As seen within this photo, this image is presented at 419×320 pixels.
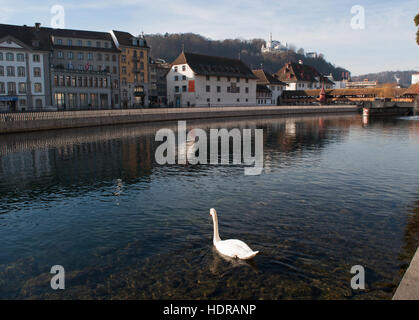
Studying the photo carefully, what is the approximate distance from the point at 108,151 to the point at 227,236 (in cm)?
2108

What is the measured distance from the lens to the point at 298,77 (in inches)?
5487

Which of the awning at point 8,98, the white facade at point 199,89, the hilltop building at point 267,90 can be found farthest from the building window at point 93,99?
the hilltop building at point 267,90

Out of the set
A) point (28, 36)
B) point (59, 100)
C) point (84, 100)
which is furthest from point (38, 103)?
point (28, 36)

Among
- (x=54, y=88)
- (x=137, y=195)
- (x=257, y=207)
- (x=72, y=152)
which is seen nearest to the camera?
(x=257, y=207)

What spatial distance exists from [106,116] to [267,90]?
70.5 metres

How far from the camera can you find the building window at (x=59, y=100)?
74375 millimetres

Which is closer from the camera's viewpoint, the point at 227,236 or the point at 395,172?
the point at 227,236

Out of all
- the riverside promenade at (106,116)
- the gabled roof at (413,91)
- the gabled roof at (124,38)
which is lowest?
the riverside promenade at (106,116)

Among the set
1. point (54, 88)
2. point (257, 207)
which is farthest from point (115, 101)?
point (257, 207)

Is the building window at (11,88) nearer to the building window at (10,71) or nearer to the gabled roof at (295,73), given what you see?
the building window at (10,71)

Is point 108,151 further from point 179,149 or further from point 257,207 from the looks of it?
point 257,207

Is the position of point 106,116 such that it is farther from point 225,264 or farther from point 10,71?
point 225,264
